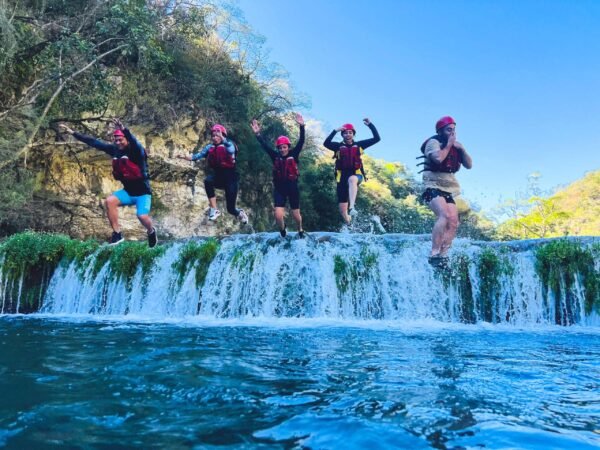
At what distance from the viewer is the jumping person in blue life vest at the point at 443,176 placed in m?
5.85

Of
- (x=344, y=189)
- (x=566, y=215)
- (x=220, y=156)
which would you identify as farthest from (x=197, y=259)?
(x=566, y=215)

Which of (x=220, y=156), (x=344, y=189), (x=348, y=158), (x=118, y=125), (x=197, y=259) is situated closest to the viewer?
(x=118, y=125)

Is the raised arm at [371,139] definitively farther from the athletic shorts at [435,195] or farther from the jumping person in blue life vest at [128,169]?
the jumping person in blue life vest at [128,169]

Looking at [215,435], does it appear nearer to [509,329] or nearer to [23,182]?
[509,329]

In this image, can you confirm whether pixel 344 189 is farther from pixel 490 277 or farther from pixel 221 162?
pixel 490 277

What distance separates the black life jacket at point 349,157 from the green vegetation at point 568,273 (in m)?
3.78

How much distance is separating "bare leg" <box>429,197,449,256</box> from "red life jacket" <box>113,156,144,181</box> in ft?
12.7

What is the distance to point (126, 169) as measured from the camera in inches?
244

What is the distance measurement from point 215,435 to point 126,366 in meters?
1.91

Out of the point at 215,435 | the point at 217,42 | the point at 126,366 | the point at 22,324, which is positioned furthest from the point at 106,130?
the point at 215,435

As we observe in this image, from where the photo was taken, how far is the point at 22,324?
7.74 meters

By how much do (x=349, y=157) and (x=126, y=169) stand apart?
4357 mm

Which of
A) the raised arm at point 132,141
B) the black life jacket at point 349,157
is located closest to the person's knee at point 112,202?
the raised arm at point 132,141

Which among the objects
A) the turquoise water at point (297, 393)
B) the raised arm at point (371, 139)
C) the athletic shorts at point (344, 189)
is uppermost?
the raised arm at point (371, 139)
